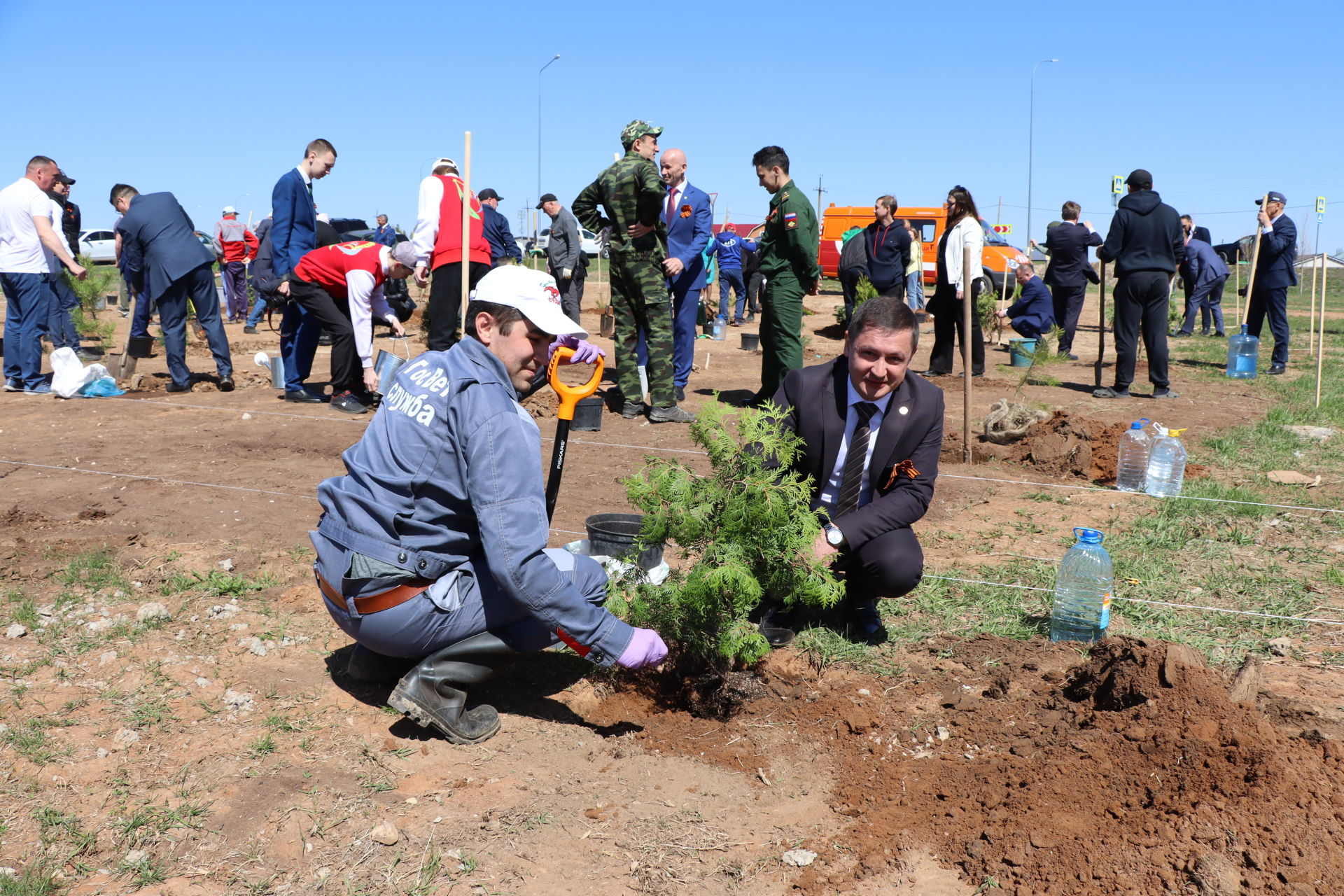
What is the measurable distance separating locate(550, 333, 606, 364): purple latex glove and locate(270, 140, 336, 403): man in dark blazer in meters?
5.63

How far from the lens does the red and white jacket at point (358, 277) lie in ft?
25.9

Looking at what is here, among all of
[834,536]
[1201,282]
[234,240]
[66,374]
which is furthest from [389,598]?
Result: [1201,282]

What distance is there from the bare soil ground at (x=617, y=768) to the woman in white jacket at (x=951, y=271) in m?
7.16

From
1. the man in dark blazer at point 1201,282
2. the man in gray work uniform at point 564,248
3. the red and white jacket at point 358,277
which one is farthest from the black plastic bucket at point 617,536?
the man in dark blazer at point 1201,282

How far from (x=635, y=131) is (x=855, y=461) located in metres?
5.04

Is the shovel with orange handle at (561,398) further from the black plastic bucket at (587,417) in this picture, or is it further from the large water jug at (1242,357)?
the large water jug at (1242,357)

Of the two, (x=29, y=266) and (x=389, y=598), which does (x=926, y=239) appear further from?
(x=389, y=598)

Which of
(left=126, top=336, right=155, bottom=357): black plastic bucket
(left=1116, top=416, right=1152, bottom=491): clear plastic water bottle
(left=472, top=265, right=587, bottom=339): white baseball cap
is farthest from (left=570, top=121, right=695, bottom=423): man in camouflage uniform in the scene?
(left=472, top=265, right=587, bottom=339): white baseball cap

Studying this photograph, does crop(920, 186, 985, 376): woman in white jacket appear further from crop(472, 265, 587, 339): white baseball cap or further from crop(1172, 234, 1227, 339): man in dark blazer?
crop(472, 265, 587, 339): white baseball cap

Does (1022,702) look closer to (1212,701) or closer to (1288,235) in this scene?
(1212,701)

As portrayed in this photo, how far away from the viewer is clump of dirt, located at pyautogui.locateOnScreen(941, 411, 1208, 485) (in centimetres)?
695

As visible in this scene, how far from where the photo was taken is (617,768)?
315 centimetres

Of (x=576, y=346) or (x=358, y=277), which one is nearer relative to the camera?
(x=576, y=346)

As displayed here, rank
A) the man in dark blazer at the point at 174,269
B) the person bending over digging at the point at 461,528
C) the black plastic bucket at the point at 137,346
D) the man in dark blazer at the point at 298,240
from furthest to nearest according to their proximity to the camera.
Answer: the black plastic bucket at the point at 137,346 → the man in dark blazer at the point at 174,269 → the man in dark blazer at the point at 298,240 → the person bending over digging at the point at 461,528
